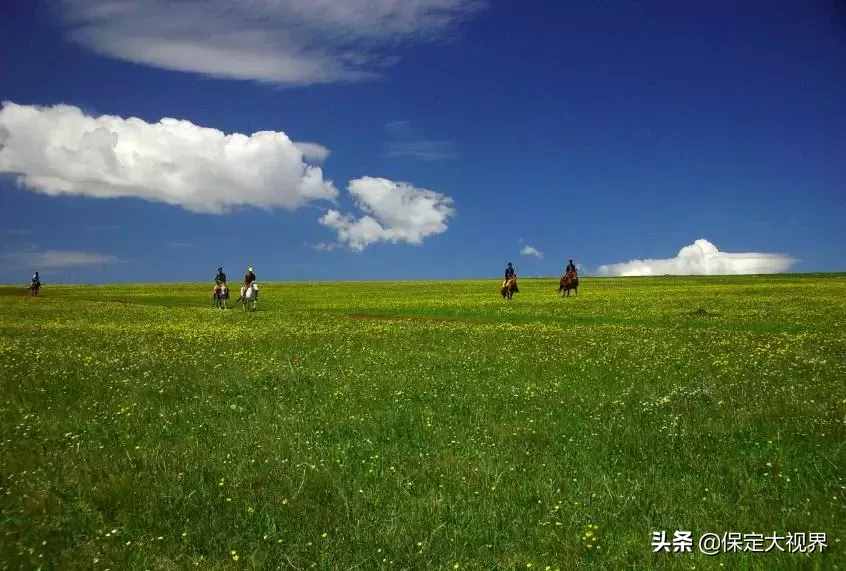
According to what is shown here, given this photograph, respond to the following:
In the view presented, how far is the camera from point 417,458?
1112 centimetres

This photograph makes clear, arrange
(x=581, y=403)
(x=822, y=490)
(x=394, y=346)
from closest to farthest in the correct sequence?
(x=822, y=490), (x=581, y=403), (x=394, y=346)

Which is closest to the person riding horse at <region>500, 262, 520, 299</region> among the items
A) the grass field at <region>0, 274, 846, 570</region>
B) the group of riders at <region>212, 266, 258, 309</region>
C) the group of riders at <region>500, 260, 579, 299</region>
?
the group of riders at <region>500, 260, 579, 299</region>

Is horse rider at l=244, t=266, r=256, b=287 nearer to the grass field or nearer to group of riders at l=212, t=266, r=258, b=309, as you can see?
group of riders at l=212, t=266, r=258, b=309

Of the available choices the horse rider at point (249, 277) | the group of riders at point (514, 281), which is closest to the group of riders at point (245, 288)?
the horse rider at point (249, 277)

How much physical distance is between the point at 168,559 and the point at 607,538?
5506 mm

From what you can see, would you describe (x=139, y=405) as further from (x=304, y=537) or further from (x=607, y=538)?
(x=607, y=538)

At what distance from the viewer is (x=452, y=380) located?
60.7 feet

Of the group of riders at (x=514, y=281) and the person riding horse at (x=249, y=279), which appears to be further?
the group of riders at (x=514, y=281)

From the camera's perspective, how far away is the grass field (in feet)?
26.2

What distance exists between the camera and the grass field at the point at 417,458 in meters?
7.97

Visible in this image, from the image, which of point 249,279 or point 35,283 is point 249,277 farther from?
point 35,283

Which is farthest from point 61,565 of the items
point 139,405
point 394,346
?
point 394,346

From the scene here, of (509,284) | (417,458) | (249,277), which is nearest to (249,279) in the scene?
(249,277)

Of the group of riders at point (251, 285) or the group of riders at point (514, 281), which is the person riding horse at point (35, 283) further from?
the group of riders at point (514, 281)
